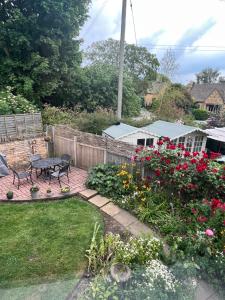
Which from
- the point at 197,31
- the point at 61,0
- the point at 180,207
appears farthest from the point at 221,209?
the point at 61,0

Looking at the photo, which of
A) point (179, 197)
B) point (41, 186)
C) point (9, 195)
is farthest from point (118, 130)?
point (9, 195)

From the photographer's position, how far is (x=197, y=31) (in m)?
10.3

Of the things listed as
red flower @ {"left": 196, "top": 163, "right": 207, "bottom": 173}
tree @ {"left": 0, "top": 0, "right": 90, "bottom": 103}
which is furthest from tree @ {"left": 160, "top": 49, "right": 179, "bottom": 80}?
red flower @ {"left": 196, "top": 163, "right": 207, "bottom": 173}

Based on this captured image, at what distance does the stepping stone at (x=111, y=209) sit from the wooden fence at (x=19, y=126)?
17.5 ft

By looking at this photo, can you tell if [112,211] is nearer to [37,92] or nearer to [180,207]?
[180,207]

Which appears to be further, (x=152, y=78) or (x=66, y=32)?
(x=152, y=78)

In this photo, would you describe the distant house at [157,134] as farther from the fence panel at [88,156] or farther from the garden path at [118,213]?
the garden path at [118,213]

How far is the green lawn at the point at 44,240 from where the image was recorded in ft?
12.4

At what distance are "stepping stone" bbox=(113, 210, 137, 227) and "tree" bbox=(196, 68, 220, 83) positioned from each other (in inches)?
2265

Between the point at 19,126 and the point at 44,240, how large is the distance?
597 cm

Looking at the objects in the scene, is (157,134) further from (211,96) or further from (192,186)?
(211,96)

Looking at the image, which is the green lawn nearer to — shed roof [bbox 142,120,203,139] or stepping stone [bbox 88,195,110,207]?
stepping stone [bbox 88,195,110,207]

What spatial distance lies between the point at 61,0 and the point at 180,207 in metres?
13.1

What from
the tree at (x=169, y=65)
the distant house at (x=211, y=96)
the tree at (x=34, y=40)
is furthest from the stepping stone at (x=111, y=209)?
the distant house at (x=211, y=96)
